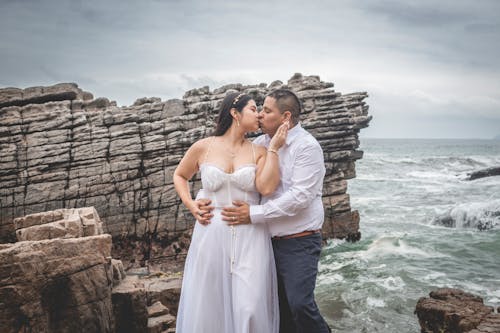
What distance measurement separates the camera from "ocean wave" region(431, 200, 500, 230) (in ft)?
67.7

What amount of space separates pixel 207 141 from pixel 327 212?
12.8 m

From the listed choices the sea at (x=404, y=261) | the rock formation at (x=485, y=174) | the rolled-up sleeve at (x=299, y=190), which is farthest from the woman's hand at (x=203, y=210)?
the rock formation at (x=485, y=174)

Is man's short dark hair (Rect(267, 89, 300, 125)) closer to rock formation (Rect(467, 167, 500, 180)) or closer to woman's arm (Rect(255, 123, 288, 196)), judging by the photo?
woman's arm (Rect(255, 123, 288, 196))

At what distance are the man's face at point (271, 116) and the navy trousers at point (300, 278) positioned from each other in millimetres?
1218

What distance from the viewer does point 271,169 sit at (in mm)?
4258

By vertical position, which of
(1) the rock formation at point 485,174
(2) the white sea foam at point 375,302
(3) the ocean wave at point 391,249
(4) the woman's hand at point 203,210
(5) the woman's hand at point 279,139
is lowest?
(1) the rock formation at point 485,174

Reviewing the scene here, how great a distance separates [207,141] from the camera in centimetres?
472

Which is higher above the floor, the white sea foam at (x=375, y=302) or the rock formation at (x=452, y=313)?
the rock formation at (x=452, y=313)

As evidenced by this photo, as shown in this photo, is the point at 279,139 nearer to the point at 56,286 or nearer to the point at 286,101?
the point at 286,101

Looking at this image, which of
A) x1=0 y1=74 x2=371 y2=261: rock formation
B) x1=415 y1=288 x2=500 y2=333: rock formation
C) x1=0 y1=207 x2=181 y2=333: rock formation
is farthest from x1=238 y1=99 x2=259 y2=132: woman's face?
x1=0 y1=74 x2=371 y2=261: rock formation

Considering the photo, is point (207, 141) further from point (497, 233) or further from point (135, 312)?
point (497, 233)

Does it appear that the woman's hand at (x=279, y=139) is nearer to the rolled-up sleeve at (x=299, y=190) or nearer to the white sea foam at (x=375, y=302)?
the rolled-up sleeve at (x=299, y=190)

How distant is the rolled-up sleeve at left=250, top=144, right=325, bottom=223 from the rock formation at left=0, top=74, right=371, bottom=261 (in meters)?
11.8

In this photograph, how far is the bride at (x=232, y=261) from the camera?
4.18 meters
